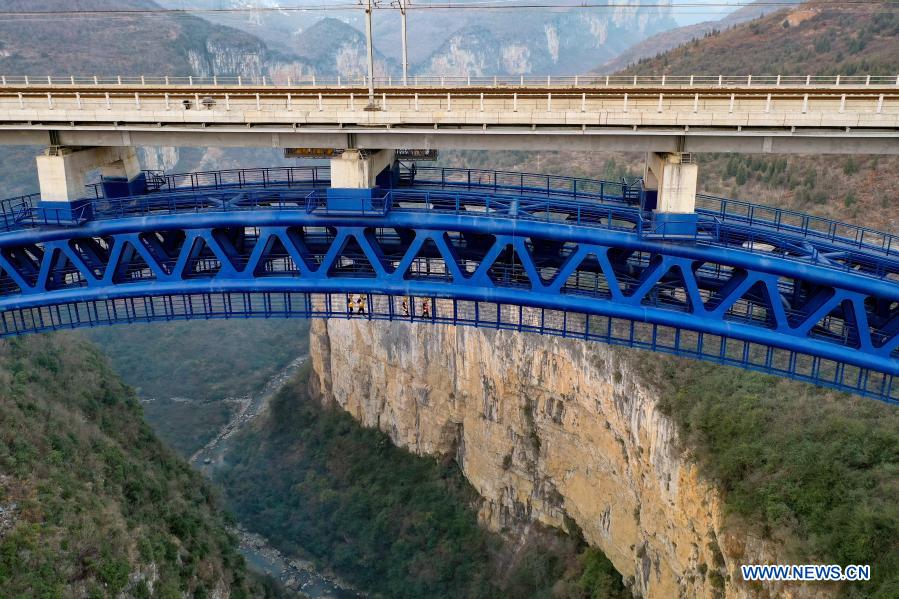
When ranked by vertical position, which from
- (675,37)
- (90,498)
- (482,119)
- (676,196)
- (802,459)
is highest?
(675,37)

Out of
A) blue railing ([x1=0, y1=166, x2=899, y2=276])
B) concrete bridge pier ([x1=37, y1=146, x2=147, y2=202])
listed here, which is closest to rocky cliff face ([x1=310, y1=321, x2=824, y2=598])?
blue railing ([x1=0, y1=166, x2=899, y2=276])

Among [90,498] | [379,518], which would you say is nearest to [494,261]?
[90,498]

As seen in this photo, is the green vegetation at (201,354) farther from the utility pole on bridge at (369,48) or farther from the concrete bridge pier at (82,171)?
the utility pole on bridge at (369,48)

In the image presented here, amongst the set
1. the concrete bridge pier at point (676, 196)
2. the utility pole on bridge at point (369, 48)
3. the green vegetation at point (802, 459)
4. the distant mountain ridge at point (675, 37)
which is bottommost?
the green vegetation at point (802, 459)

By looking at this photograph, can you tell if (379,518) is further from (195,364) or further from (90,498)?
(195,364)

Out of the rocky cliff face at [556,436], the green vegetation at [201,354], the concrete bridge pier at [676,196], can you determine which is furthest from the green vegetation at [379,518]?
the concrete bridge pier at [676,196]

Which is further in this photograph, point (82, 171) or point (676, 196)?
point (82, 171)
